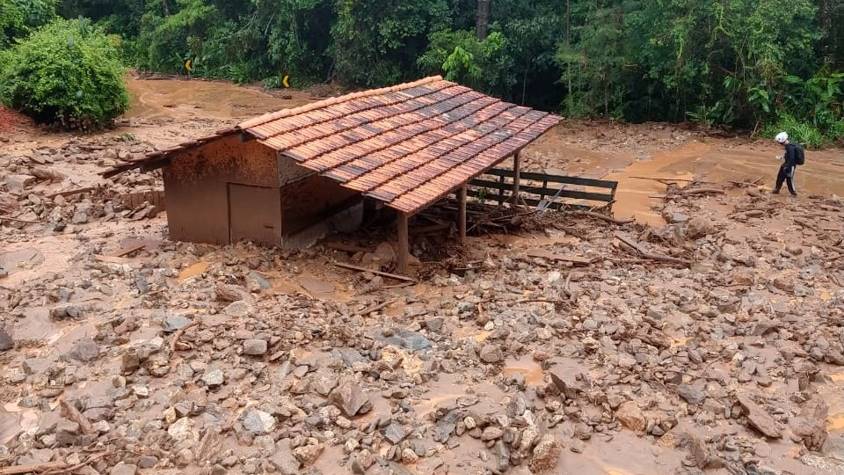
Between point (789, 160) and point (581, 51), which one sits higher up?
point (581, 51)

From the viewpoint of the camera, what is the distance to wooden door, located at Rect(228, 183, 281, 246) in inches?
420

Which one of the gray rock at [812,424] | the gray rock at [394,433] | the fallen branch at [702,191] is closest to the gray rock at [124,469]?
the gray rock at [394,433]

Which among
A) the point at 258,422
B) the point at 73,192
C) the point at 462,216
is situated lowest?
the point at 73,192

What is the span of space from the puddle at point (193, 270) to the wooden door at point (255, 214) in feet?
2.71

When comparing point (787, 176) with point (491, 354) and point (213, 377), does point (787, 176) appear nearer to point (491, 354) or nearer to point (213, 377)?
point (491, 354)

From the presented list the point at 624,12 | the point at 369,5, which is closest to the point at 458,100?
the point at 624,12

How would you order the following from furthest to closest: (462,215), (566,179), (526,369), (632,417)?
(566,179)
(462,215)
(526,369)
(632,417)

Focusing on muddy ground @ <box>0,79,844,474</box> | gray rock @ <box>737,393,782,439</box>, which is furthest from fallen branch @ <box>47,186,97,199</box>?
gray rock @ <box>737,393,782,439</box>

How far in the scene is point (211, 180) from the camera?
36.1ft

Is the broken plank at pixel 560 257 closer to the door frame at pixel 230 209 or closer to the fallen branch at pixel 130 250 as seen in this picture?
the door frame at pixel 230 209

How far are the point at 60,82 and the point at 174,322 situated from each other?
17492 mm

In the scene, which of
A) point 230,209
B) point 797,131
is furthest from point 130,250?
point 797,131

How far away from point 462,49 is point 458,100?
1260 centimetres

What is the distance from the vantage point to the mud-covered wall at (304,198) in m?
10.7
